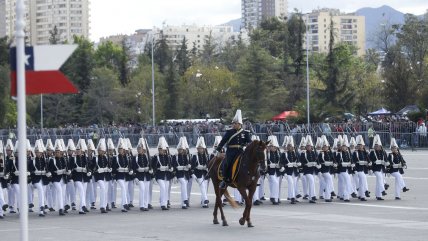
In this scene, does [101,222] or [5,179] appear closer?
[101,222]

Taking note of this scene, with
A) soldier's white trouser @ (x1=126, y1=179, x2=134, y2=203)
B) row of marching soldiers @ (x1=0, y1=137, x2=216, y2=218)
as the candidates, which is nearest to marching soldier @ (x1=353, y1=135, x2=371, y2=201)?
row of marching soldiers @ (x1=0, y1=137, x2=216, y2=218)

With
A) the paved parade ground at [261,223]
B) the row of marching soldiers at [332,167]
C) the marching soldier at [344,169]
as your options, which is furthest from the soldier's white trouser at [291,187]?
the marching soldier at [344,169]

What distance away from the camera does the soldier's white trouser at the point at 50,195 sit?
27.3 m

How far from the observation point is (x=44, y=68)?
939cm

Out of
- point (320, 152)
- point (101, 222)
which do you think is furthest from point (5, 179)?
point (320, 152)

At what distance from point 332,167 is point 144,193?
5.38 m

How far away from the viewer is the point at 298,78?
90.2 meters

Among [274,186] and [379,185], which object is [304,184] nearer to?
[274,186]

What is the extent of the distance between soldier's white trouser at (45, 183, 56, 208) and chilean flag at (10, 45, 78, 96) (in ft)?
59.0

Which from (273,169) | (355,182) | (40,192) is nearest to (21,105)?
(40,192)

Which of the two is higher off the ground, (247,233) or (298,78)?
(298,78)

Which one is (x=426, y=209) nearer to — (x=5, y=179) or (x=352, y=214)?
(x=352, y=214)

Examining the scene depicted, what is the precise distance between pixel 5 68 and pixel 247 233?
69684 mm

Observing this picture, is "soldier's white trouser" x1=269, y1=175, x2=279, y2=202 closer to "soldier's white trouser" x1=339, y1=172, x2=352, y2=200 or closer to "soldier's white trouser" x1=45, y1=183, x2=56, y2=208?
"soldier's white trouser" x1=339, y1=172, x2=352, y2=200
